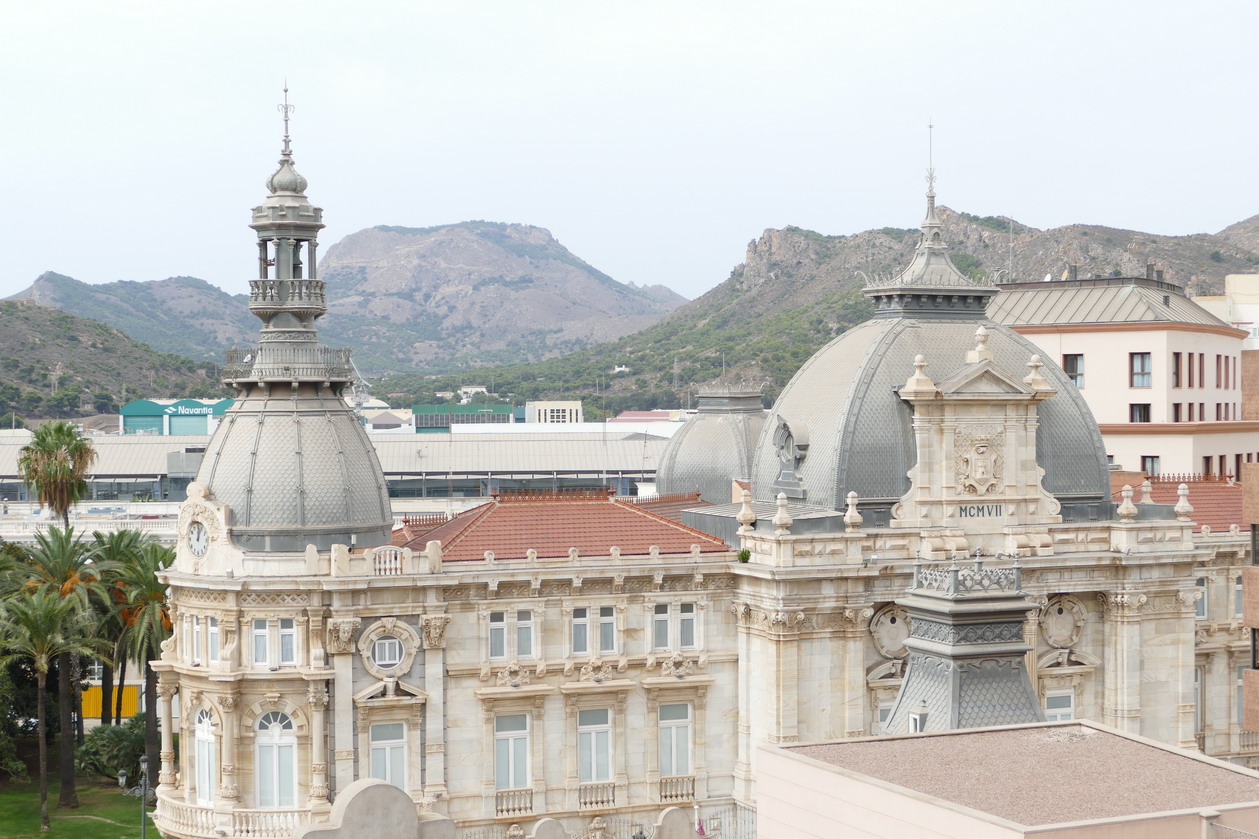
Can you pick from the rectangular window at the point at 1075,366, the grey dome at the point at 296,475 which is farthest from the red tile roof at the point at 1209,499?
the grey dome at the point at 296,475

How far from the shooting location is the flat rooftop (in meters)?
31.2

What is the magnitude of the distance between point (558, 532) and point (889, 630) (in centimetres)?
1207

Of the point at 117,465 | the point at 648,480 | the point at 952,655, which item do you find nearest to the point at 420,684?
the point at 952,655

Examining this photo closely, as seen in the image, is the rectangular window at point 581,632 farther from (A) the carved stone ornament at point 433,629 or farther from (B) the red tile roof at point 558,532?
(A) the carved stone ornament at point 433,629

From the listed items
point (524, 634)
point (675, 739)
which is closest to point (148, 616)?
point (524, 634)

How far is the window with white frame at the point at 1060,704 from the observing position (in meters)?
61.0

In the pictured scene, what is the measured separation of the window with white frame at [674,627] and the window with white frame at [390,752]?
30.0 ft

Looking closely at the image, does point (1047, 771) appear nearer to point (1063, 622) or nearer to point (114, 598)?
point (1063, 622)

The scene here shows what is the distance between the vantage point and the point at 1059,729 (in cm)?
3791

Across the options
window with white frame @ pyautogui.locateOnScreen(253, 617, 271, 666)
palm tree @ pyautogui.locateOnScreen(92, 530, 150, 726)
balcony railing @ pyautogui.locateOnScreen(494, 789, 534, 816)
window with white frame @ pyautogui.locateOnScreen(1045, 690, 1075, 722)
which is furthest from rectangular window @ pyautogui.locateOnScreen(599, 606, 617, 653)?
palm tree @ pyautogui.locateOnScreen(92, 530, 150, 726)

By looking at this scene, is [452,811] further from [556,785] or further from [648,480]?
[648,480]

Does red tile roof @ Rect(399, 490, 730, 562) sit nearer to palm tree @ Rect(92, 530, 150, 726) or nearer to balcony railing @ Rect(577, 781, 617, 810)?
balcony railing @ Rect(577, 781, 617, 810)

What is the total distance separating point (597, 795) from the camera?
57.3m

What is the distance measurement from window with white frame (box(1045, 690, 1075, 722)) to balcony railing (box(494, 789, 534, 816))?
19080 millimetres
